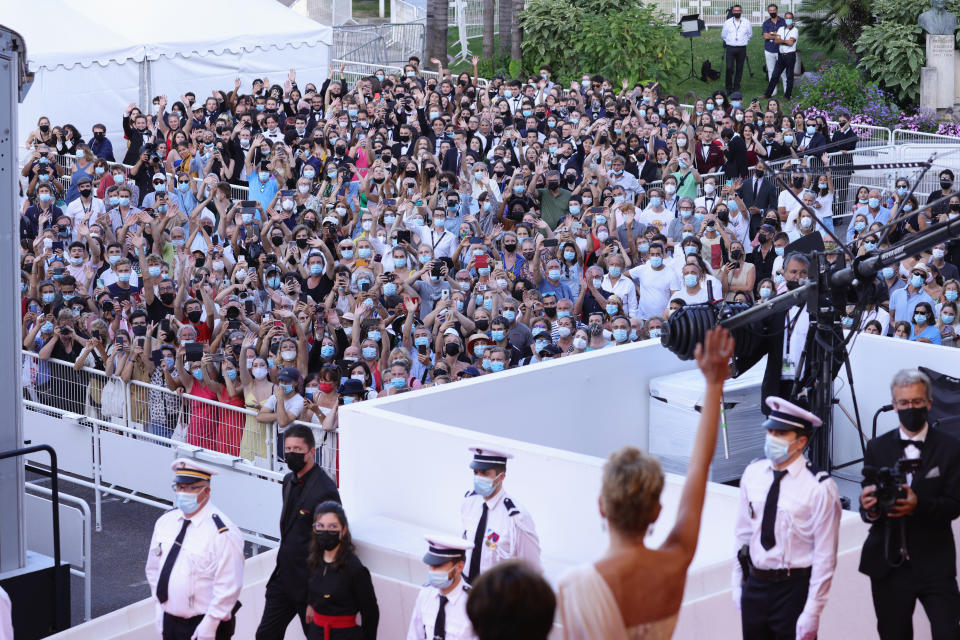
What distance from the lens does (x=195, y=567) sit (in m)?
7.32

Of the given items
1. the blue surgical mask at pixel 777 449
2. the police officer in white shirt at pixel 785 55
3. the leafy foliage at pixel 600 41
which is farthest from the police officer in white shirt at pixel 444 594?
the police officer in white shirt at pixel 785 55

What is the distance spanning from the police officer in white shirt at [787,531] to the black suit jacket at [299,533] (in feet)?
8.67

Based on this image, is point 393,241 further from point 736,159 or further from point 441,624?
point 441,624

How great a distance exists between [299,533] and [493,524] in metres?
1.25

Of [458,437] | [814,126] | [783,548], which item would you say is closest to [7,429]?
[458,437]

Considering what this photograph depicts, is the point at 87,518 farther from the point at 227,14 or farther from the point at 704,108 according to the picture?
the point at 227,14

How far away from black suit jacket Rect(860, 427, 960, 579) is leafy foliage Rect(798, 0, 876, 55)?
26932mm

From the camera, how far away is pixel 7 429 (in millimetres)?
8828

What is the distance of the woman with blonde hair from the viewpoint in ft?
12.7

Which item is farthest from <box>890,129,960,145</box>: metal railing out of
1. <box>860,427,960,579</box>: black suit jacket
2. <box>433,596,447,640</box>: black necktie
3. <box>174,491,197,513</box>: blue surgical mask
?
<box>174,491,197,513</box>: blue surgical mask

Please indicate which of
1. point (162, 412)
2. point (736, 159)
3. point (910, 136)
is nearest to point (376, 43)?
point (910, 136)

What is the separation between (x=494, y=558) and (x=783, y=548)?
169 centimetres

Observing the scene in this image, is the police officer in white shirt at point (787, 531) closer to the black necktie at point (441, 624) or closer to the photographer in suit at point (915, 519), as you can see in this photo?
the photographer in suit at point (915, 519)

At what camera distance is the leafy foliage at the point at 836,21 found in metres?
32.2
